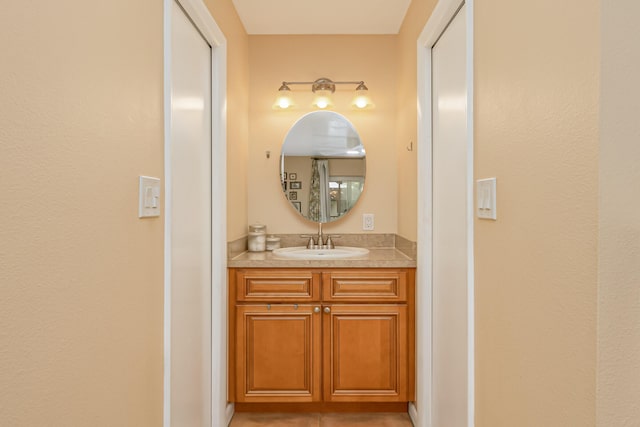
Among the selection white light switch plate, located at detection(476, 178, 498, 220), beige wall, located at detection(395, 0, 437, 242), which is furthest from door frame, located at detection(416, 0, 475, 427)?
white light switch plate, located at detection(476, 178, 498, 220)

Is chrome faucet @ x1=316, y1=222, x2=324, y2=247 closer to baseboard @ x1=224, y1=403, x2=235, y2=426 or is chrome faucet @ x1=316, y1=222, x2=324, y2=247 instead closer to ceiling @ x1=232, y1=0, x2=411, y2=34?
baseboard @ x1=224, y1=403, x2=235, y2=426

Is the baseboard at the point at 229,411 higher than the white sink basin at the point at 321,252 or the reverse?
the reverse

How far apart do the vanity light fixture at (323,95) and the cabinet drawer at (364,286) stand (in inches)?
46.3

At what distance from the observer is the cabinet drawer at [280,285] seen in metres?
2.29

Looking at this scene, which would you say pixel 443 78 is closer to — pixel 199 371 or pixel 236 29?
pixel 236 29

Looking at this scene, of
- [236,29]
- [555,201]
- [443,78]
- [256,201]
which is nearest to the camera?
[555,201]

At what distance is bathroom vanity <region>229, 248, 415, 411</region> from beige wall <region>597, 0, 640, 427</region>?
157 centimetres

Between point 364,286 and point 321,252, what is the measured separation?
44cm

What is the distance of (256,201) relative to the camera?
287cm

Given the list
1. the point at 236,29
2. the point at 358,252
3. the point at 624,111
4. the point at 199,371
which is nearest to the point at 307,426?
the point at 199,371

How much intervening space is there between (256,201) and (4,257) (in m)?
2.19

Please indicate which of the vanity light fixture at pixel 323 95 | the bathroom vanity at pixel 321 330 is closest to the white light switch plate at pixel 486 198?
the bathroom vanity at pixel 321 330

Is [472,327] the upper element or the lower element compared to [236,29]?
lower

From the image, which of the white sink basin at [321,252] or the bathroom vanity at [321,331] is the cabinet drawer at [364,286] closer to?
the bathroom vanity at [321,331]
